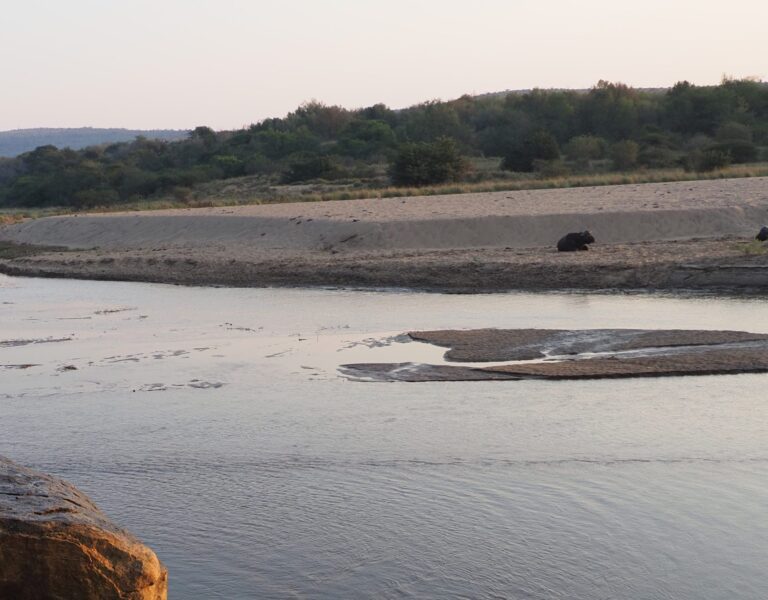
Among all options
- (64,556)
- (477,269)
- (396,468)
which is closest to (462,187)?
(477,269)

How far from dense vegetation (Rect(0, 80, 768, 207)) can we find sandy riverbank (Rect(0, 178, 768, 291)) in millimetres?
12542

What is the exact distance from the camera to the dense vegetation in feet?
143

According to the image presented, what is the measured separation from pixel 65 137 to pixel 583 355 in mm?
180630

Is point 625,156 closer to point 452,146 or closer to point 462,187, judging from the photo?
point 452,146

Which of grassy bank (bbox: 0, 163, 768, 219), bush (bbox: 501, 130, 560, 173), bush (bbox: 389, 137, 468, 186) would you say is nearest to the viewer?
grassy bank (bbox: 0, 163, 768, 219)

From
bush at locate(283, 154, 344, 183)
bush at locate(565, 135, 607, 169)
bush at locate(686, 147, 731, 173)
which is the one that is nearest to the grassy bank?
bush at locate(686, 147, 731, 173)

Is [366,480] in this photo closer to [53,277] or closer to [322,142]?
Result: [53,277]

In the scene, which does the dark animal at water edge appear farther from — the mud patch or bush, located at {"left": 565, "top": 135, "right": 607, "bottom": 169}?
bush, located at {"left": 565, "top": 135, "right": 607, "bottom": 169}

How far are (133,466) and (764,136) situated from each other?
4671cm

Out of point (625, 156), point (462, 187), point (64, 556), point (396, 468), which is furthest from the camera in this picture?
point (625, 156)

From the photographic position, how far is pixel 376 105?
7475 cm

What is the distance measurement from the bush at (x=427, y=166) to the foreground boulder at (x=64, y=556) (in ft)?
117

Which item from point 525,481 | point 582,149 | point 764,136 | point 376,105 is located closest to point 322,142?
point 376,105

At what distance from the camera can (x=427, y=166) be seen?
40000 mm
